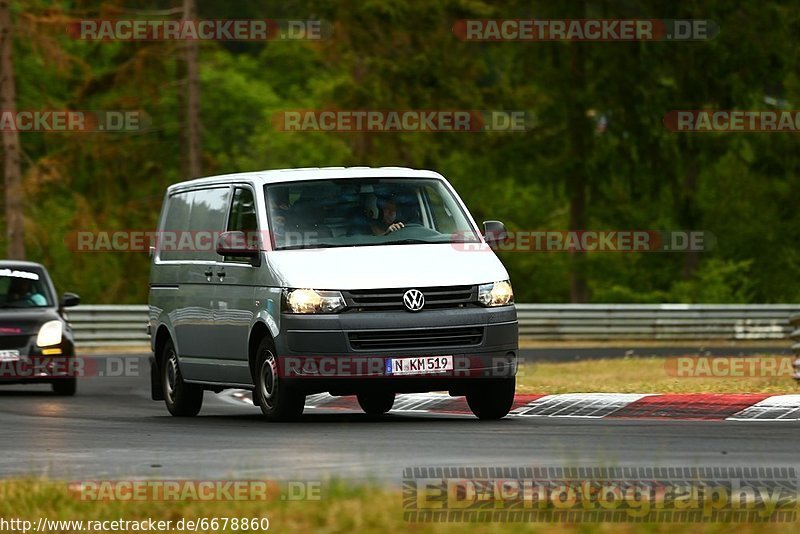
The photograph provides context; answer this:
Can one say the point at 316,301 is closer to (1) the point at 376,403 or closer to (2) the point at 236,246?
(2) the point at 236,246

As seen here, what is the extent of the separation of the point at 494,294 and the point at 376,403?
9.28 feet

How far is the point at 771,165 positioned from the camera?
146 feet

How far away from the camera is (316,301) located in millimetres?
13695

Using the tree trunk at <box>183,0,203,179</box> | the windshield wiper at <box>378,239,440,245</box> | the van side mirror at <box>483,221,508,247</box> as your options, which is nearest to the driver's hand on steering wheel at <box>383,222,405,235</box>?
the windshield wiper at <box>378,239,440,245</box>

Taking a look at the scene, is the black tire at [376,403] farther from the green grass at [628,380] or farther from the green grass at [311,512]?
the green grass at [311,512]

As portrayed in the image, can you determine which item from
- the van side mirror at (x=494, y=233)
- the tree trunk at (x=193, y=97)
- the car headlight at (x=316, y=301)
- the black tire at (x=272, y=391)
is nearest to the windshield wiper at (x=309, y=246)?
the car headlight at (x=316, y=301)

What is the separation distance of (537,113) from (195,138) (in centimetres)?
819

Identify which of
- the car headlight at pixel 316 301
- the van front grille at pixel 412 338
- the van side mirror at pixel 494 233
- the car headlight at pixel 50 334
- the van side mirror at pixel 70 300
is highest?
the van side mirror at pixel 494 233

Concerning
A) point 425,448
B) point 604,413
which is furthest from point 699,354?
point 425,448

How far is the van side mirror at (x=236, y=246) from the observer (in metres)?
14.4

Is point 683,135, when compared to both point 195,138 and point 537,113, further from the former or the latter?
point 195,138

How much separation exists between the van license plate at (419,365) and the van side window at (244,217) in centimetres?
169

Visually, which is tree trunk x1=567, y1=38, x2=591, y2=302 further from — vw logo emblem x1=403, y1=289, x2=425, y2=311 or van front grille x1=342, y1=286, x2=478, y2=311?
vw logo emblem x1=403, y1=289, x2=425, y2=311

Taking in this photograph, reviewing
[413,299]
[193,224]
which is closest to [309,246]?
[413,299]
